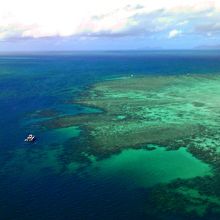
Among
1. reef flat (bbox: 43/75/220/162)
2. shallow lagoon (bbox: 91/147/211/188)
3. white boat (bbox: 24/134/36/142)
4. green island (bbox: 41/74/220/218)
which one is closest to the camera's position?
green island (bbox: 41/74/220/218)

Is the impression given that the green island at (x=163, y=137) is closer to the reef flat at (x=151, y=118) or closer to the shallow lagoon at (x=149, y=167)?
the reef flat at (x=151, y=118)

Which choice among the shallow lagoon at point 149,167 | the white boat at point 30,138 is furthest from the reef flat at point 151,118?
the white boat at point 30,138

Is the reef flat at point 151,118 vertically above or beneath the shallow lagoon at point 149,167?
above

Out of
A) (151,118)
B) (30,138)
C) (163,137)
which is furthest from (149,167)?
(151,118)

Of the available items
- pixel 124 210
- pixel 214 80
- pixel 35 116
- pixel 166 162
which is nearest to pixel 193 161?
pixel 166 162

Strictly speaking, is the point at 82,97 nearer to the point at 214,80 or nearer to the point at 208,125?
the point at 208,125

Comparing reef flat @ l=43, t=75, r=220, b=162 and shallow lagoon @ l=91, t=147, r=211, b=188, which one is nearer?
shallow lagoon @ l=91, t=147, r=211, b=188

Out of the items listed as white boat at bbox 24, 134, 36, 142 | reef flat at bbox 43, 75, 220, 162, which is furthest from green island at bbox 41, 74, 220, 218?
white boat at bbox 24, 134, 36, 142

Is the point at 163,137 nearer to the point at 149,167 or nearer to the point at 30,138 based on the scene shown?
the point at 149,167

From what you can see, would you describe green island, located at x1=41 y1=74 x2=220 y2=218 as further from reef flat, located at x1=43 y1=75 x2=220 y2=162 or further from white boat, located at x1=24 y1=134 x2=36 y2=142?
white boat, located at x1=24 y1=134 x2=36 y2=142

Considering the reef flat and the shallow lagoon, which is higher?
the reef flat
